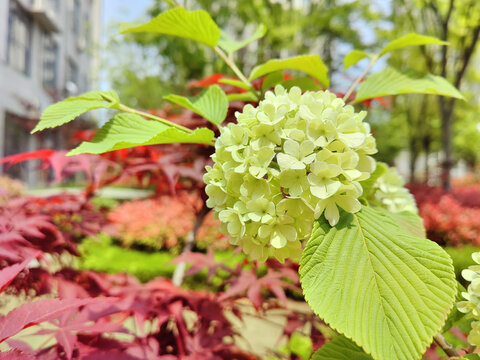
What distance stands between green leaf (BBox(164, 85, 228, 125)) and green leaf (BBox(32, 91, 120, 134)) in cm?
14

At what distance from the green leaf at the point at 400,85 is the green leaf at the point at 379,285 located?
395mm

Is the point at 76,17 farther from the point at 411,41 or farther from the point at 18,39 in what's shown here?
the point at 411,41

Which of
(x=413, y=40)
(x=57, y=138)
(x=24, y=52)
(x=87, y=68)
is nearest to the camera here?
(x=413, y=40)

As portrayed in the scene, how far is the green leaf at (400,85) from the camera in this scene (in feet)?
2.70

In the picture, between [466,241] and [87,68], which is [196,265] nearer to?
[466,241]

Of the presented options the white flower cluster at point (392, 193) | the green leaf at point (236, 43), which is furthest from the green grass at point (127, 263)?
the white flower cluster at point (392, 193)

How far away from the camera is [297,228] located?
2.08 feet

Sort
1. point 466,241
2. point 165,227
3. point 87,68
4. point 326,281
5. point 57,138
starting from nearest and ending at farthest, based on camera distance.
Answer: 1. point 326,281
2. point 466,241
3. point 165,227
4. point 57,138
5. point 87,68

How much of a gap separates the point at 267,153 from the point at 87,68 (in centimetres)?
2493

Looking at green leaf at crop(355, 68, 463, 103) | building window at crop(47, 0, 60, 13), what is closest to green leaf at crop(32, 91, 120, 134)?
green leaf at crop(355, 68, 463, 103)

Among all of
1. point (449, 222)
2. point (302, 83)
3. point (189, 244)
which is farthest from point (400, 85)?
point (449, 222)

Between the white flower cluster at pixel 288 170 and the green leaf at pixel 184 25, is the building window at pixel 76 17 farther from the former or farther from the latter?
the white flower cluster at pixel 288 170

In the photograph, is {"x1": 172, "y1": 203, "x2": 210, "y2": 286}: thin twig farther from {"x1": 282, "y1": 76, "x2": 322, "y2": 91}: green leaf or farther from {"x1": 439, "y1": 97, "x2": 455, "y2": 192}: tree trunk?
{"x1": 439, "y1": 97, "x2": 455, "y2": 192}: tree trunk

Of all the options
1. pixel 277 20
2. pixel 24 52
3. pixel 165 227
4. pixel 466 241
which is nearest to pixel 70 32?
pixel 24 52
